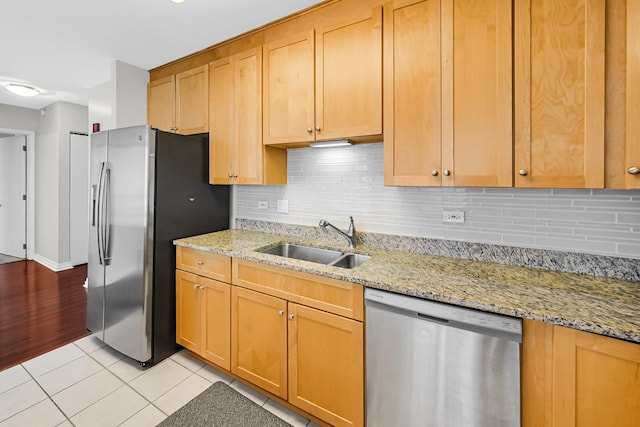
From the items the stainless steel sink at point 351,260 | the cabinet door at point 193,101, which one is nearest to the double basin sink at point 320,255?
the stainless steel sink at point 351,260

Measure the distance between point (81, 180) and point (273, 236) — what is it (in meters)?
4.08

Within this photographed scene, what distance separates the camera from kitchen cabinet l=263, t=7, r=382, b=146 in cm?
173

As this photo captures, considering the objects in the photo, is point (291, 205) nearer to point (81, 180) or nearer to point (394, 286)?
point (394, 286)

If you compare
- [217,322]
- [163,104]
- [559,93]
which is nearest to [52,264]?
[163,104]

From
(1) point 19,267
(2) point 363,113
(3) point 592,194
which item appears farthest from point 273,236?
(1) point 19,267

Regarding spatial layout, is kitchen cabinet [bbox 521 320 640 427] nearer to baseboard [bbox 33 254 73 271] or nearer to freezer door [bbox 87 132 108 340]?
freezer door [bbox 87 132 108 340]

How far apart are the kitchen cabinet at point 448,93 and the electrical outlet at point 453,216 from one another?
350mm

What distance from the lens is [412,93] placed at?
1596 mm

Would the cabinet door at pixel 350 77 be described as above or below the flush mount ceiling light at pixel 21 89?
below

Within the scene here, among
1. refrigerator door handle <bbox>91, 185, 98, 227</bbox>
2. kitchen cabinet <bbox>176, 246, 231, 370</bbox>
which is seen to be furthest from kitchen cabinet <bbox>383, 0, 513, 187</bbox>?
refrigerator door handle <bbox>91, 185, 98, 227</bbox>

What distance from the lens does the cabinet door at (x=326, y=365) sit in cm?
146

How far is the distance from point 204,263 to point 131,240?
1.96 ft

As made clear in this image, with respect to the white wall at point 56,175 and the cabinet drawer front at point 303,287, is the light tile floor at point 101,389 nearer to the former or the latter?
the cabinet drawer front at point 303,287

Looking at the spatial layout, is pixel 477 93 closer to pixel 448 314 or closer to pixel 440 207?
pixel 440 207
